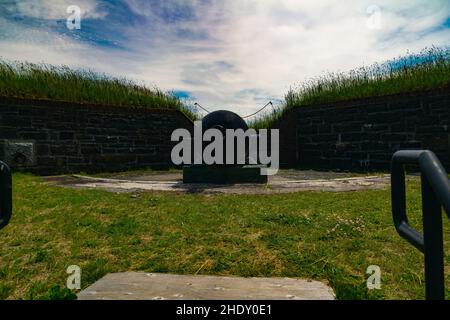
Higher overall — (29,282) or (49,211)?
(49,211)

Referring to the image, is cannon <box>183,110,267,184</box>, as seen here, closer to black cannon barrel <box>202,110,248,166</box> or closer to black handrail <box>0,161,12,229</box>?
black cannon barrel <box>202,110,248,166</box>

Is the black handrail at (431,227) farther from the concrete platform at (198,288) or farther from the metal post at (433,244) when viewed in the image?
the concrete platform at (198,288)

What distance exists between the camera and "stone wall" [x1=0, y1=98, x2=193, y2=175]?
28.5 ft

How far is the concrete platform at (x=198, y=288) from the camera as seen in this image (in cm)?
198

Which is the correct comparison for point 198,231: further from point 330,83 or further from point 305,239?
point 330,83

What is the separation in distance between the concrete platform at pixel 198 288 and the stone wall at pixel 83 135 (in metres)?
7.98

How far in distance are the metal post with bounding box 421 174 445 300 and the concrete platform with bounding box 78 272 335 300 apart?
2.30 feet

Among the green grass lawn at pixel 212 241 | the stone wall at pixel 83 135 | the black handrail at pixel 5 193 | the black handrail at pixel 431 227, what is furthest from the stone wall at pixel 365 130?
the black handrail at pixel 5 193

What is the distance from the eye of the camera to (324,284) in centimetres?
221

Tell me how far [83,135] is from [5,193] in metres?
8.75

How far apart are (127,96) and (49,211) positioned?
7612 mm

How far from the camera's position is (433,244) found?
1.35 meters

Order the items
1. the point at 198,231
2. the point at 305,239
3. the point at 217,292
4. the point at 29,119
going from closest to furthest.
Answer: the point at 217,292, the point at 305,239, the point at 198,231, the point at 29,119
